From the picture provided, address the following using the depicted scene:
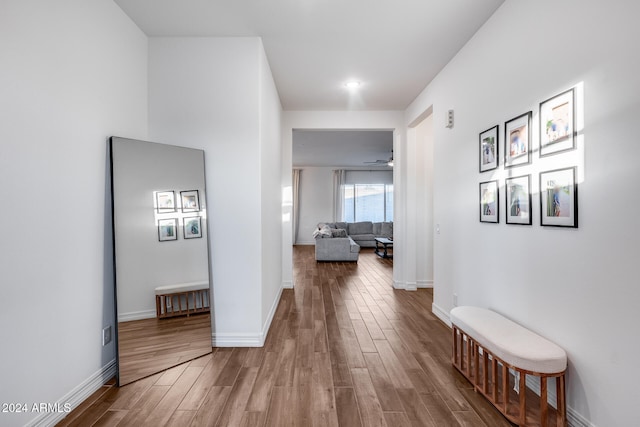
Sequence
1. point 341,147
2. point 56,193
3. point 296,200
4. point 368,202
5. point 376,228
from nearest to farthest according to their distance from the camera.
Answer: point 56,193, point 341,147, point 376,228, point 296,200, point 368,202

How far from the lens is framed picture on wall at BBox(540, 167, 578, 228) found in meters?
1.60

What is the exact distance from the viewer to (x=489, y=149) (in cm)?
240

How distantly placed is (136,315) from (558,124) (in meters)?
2.97

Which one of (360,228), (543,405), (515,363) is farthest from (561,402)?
(360,228)

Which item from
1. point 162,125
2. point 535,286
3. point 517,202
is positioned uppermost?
point 162,125

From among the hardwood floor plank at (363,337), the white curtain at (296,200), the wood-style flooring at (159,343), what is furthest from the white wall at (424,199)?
the white curtain at (296,200)

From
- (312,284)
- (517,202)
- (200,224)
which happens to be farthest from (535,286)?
(312,284)

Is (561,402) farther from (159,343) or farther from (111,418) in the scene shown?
(159,343)

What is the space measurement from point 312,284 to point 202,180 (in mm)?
2928

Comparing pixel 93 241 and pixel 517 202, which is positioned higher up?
→ pixel 517 202

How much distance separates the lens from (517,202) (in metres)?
2.06

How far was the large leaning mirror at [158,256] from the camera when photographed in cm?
214

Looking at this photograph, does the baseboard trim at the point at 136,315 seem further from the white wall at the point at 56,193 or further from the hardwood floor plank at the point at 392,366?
the hardwood floor plank at the point at 392,366

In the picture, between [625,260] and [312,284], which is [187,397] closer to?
[625,260]
